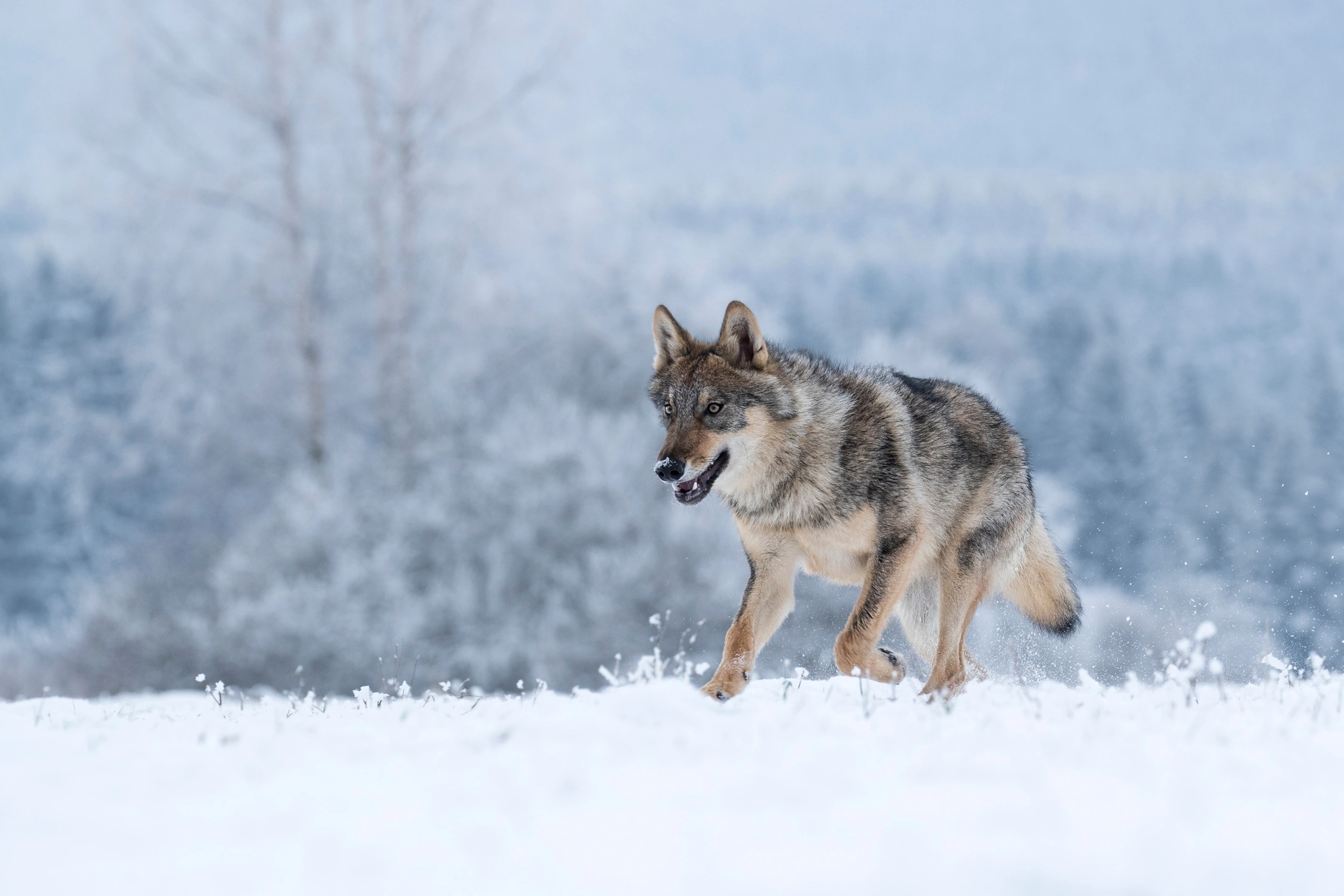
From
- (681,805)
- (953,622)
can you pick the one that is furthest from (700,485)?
(681,805)

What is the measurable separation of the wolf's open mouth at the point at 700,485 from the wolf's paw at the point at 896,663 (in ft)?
4.28

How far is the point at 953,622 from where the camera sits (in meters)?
5.50

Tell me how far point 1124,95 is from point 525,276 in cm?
6302

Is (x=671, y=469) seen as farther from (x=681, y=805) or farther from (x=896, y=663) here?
(x=681, y=805)

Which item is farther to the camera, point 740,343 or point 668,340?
point 668,340

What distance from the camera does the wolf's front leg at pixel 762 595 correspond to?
512cm

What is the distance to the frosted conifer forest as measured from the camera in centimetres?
281

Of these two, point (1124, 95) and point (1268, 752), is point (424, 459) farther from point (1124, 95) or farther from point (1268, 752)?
point (1124, 95)

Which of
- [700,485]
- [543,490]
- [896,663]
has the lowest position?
[543,490]

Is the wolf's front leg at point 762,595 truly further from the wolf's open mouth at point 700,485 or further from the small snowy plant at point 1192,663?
the small snowy plant at point 1192,663

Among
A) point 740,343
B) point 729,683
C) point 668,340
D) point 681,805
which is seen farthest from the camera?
point 668,340

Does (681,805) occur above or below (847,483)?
below

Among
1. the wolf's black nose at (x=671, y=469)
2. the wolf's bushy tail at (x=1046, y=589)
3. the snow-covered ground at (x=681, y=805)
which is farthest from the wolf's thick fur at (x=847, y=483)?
the snow-covered ground at (x=681, y=805)

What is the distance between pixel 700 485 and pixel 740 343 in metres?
0.85
